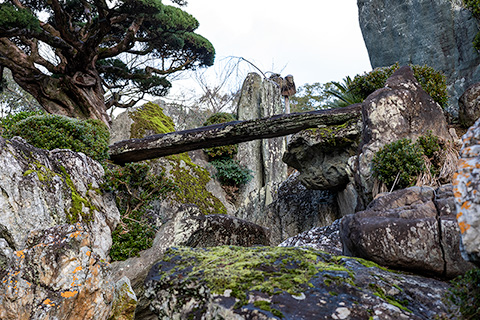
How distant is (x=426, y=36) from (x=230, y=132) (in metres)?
11.0

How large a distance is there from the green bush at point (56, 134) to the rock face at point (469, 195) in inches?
316

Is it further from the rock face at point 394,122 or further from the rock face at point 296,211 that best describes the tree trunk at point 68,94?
the rock face at point 394,122

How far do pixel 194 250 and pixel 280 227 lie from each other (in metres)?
7.26

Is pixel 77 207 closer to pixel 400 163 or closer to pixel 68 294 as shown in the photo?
pixel 68 294

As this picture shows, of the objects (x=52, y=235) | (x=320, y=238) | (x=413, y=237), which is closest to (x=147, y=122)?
(x=320, y=238)

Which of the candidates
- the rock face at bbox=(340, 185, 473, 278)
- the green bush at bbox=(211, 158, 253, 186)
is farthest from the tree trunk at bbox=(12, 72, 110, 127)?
the rock face at bbox=(340, 185, 473, 278)

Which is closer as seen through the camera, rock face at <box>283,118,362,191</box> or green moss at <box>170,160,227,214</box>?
rock face at <box>283,118,362,191</box>

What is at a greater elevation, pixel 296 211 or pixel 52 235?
pixel 52 235

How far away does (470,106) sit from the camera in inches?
365

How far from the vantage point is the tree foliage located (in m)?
12.5

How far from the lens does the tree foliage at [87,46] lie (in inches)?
490

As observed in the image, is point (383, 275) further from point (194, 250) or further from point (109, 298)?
point (109, 298)

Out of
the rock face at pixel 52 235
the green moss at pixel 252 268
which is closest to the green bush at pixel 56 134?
the rock face at pixel 52 235

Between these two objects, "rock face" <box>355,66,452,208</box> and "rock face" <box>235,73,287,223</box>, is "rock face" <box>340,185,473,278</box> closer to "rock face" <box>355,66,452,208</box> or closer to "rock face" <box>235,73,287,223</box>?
"rock face" <box>355,66,452,208</box>
